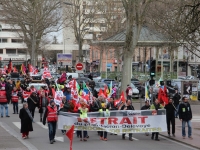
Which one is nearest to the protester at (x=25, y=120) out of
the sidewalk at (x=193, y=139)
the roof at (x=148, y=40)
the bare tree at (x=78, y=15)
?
the sidewalk at (x=193, y=139)

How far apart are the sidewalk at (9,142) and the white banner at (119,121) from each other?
178cm

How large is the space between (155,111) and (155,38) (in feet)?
73.5

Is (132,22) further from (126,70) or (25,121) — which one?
(25,121)

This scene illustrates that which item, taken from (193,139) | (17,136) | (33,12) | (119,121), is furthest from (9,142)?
(33,12)

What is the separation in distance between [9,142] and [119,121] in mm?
4080

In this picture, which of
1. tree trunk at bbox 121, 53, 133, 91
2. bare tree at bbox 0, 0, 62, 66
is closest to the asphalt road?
tree trunk at bbox 121, 53, 133, 91

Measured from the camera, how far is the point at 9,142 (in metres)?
18.5

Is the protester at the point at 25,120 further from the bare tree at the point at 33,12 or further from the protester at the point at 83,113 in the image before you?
the bare tree at the point at 33,12

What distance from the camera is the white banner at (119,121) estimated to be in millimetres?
19109

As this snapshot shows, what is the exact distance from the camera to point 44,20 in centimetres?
5494

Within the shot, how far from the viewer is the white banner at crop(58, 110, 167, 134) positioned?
1911 cm

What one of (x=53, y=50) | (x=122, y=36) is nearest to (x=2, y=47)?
(x=53, y=50)

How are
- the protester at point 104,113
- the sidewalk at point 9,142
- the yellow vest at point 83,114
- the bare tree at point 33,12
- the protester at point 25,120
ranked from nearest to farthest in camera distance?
the sidewalk at point 9,142, the yellow vest at point 83,114, the protester at point 25,120, the protester at point 104,113, the bare tree at point 33,12

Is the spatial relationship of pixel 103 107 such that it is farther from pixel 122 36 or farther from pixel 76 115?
pixel 122 36
